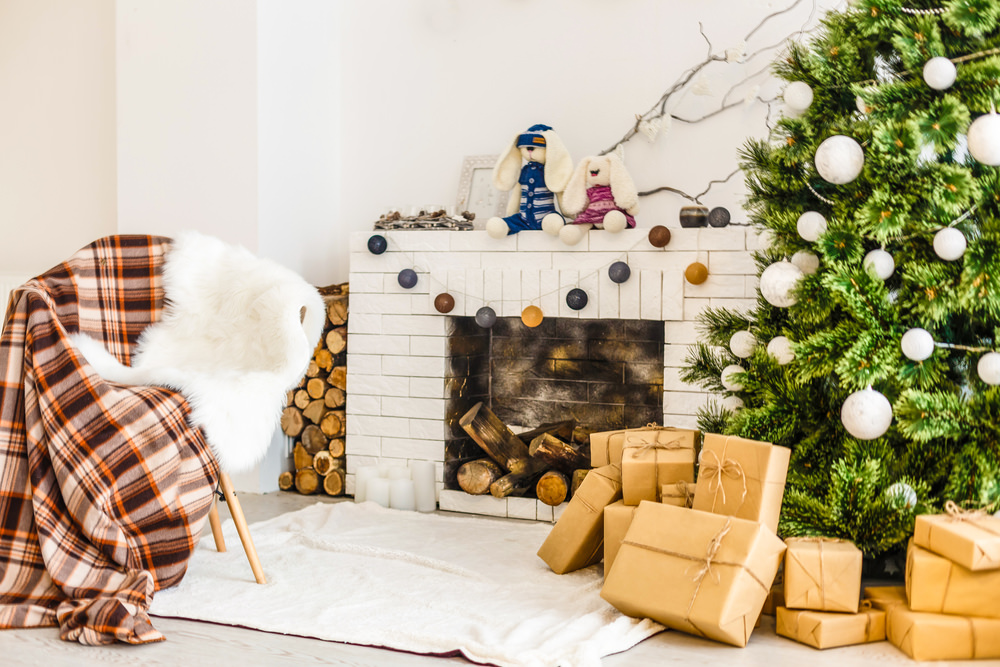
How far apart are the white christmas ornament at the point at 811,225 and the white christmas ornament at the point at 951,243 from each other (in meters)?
0.23

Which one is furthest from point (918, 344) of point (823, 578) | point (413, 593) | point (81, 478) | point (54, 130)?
point (54, 130)

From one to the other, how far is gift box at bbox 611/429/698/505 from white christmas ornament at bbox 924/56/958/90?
3.19ft

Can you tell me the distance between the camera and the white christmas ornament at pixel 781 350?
1.98 metres

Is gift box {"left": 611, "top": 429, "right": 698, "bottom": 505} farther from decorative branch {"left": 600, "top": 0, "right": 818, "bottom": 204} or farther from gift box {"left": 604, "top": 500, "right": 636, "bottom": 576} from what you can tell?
decorative branch {"left": 600, "top": 0, "right": 818, "bottom": 204}

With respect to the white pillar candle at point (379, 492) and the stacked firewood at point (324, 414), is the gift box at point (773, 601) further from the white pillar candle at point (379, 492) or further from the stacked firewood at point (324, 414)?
the stacked firewood at point (324, 414)

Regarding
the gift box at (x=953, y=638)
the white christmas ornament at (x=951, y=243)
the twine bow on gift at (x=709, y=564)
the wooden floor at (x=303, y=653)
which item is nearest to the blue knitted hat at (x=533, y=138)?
the white christmas ornament at (x=951, y=243)

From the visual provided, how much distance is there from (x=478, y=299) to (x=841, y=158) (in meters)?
1.44

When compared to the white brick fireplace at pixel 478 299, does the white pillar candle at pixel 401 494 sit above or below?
below

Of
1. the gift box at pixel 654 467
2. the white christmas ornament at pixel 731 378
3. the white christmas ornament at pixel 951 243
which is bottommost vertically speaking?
the gift box at pixel 654 467

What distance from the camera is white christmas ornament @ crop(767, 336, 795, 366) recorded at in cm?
198

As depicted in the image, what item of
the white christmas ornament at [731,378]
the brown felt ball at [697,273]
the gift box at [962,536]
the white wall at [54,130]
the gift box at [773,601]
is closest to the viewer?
the gift box at [962,536]

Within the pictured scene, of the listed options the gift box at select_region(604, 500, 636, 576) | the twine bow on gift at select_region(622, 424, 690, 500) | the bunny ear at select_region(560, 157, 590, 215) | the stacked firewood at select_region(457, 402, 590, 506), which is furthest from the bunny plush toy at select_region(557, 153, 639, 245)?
the gift box at select_region(604, 500, 636, 576)

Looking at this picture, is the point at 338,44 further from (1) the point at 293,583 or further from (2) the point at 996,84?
(2) the point at 996,84

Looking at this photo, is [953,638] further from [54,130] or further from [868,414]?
[54,130]
